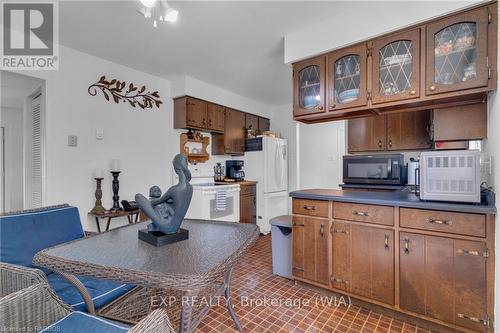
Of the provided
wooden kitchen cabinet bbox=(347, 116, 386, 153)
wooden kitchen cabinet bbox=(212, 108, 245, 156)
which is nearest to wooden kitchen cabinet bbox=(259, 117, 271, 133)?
wooden kitchen cabinet bbox=(212, 108, 245, 156)

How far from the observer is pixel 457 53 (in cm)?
175

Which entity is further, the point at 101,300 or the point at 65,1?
the point at 65,1

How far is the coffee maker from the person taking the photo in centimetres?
450

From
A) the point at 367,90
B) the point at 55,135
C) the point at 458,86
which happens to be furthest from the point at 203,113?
the point at 458,86

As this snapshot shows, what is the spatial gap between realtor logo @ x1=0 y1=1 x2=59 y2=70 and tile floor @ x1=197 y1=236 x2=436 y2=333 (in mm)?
2931

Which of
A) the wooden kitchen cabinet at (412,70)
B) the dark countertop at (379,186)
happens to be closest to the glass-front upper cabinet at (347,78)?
the wooden kitchen cabinet at (412,70)

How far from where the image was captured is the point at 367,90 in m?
2.11

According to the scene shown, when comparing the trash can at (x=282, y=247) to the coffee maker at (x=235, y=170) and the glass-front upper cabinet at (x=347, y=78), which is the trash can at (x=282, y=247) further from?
the coffee maker at (x=235, y=170)

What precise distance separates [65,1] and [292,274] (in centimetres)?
310

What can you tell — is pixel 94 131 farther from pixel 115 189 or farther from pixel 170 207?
pixel 170 207

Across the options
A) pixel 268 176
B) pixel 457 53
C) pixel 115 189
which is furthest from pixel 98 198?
pixel 457 53

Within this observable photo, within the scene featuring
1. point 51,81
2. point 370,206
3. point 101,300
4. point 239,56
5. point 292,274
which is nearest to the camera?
point 101,300

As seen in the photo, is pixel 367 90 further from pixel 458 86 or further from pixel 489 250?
pixel 489 250

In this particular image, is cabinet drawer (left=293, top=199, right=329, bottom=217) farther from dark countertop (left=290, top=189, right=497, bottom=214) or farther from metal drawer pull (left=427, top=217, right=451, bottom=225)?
metal drawer pull (left=427, top=217, right=451, bottom=225)
